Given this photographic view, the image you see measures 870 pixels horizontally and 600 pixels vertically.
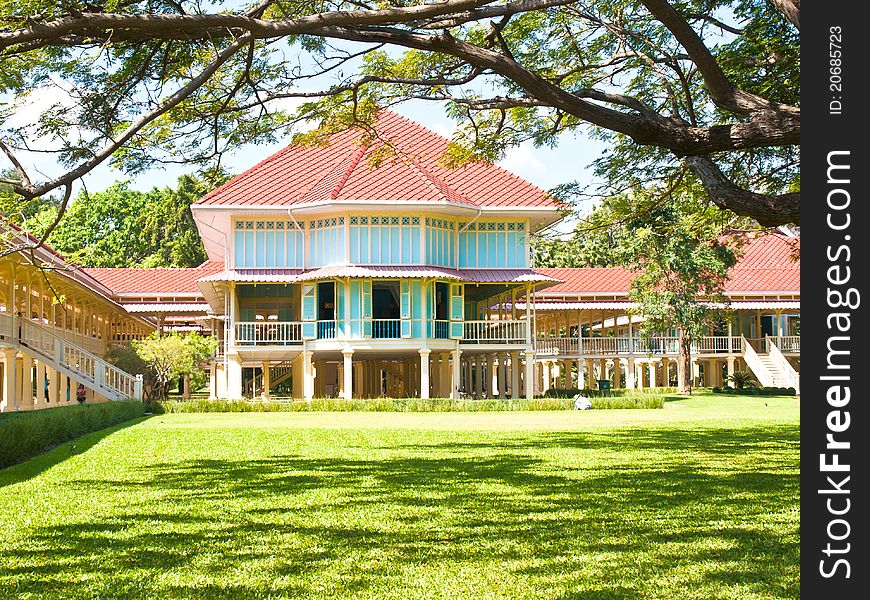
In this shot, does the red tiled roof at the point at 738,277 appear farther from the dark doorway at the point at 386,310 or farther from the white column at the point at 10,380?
the white column at the point at 10,380

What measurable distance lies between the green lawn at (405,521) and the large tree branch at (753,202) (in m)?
2.56

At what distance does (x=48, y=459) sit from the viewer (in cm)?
1357

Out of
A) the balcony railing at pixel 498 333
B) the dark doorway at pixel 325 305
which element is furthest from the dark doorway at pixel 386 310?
the balcony railing at pixel 498 333

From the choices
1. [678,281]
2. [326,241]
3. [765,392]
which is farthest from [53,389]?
[765,392]

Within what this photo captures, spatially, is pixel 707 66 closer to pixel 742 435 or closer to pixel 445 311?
pixel 742 435

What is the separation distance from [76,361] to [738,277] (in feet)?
99.4

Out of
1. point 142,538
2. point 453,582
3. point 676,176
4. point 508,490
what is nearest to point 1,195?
point 142,538

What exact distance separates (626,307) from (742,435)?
25614mm

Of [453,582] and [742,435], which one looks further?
[742,435]

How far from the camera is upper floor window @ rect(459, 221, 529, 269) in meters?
34.1

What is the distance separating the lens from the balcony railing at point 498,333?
1314 inches

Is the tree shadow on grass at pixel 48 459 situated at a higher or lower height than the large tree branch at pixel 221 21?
lower

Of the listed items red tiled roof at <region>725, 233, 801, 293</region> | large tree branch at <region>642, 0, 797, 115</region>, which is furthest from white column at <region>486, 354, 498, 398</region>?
large tree branch at <region>642, 0, 797, 115</region>

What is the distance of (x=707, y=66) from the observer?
863cm
